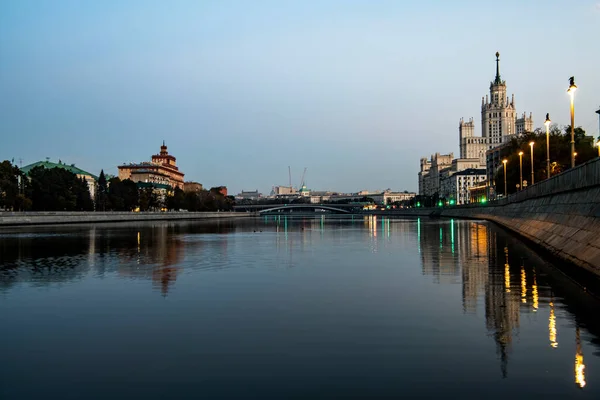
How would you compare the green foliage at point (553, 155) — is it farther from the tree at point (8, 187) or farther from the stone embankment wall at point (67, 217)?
the tree at point (8, 187)

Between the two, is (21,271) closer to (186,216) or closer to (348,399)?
(348,399)

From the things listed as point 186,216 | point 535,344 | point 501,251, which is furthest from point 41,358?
point 186,216

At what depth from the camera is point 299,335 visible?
1373 centimetres

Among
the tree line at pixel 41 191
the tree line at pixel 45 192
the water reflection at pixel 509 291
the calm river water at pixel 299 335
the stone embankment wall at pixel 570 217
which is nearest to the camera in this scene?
the calm river water at pixel 299 335

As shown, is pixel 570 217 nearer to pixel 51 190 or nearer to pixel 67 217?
pixel 67 217

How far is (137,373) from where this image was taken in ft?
35.3

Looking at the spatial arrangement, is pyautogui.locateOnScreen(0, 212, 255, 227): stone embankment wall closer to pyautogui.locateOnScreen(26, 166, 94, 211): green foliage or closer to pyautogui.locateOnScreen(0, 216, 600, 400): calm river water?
pyautogui.locateOnScreen(26, 166, 94, 211): green foliage

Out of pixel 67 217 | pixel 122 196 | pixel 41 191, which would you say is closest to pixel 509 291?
pixel 67 217

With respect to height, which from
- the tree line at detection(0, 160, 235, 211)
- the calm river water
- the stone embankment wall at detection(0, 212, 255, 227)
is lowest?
the calm river water

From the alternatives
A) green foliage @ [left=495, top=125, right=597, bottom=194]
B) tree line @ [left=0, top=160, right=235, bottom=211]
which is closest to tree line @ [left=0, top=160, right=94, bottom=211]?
tree line @ [left=0, top=160, right=235, bottom=211]

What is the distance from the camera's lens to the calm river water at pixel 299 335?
32.8 ft

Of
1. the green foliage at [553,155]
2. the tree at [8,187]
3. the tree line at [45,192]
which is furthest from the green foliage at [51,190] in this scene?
the green foliage at [553,155]

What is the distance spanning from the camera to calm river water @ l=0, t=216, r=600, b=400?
32.8ft

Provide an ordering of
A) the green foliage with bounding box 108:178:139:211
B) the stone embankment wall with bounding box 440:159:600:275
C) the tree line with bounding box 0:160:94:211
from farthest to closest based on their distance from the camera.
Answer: the green foliage with bounding box 108:178:139:211
the tree line with bounding box 0:160:94:211
the stone embankment wall with bounding box 440:159:600:275
